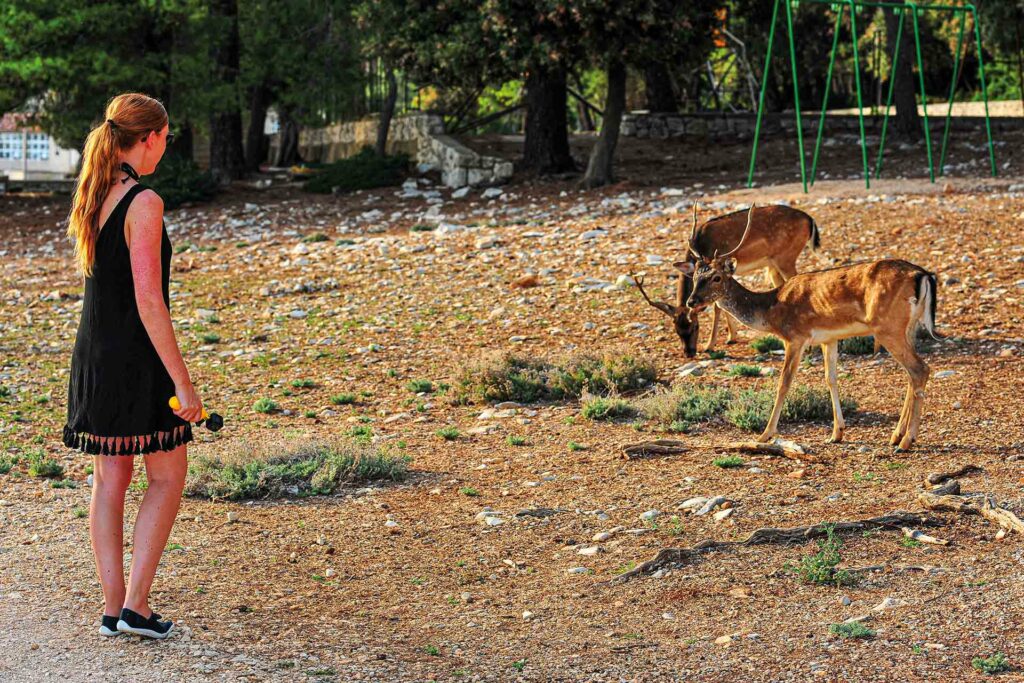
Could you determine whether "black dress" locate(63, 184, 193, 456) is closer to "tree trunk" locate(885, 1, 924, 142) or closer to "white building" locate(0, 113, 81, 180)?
"tree trunk" locate(885, 1, 924, 142)

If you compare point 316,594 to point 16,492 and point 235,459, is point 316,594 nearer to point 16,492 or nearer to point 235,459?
point 235,459

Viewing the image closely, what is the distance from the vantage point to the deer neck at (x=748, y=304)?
903 centimetres

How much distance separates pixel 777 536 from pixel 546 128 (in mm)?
17833

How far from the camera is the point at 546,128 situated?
78.3 feet

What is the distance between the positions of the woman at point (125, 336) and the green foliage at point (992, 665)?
323cm

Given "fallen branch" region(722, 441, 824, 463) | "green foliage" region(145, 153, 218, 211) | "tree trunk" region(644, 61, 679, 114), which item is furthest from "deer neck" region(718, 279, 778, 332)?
"tree trunk" region(644, 61, 679, 114)

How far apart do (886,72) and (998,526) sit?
29661mm

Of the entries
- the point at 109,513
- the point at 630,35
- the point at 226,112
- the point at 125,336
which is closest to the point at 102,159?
the point at 125,336

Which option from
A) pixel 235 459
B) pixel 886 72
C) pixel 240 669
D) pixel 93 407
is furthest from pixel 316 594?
pixel 886 72

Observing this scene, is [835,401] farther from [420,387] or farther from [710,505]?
[420,387]

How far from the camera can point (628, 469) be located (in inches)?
328

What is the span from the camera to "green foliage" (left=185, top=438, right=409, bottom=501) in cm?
802

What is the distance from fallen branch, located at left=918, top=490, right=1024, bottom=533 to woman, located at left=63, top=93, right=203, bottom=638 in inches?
156

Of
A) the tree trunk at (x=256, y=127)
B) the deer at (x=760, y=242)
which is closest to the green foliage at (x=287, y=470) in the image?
the deer at (x=760, y=242)
